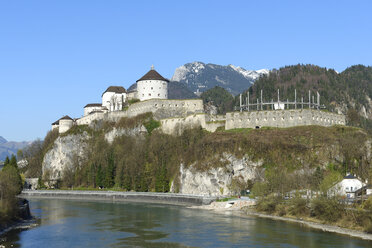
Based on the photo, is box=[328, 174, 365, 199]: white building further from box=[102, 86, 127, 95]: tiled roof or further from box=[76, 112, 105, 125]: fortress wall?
box=[102, 86, 127, 95]: tiled roof

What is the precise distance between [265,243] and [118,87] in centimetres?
7552

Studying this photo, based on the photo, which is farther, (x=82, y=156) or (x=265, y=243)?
(x=82, y=156)

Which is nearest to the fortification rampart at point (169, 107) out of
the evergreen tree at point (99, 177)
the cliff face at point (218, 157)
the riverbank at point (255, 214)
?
the cliff face at point (218, 157)

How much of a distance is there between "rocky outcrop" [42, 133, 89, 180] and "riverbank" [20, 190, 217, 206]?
9.19 metres

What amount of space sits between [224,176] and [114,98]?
136 ft

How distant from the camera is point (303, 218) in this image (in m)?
54.8

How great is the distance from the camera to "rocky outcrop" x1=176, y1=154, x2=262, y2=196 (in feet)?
242

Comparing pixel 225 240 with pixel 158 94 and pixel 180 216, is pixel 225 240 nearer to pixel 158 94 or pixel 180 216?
pixel 180 216

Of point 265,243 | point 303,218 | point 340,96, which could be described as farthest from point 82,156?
point 340,96

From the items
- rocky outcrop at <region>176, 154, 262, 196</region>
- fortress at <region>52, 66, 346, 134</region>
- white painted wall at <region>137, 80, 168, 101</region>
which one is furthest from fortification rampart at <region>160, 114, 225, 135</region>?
white painted wall at <region>137, 80, 168, 101</region>

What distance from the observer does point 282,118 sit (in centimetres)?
7806

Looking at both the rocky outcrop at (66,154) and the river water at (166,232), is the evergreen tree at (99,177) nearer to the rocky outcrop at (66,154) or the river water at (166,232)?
the rocky outcrop at (66,154)

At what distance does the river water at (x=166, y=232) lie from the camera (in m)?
42.4

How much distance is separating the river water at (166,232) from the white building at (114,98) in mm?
44781
